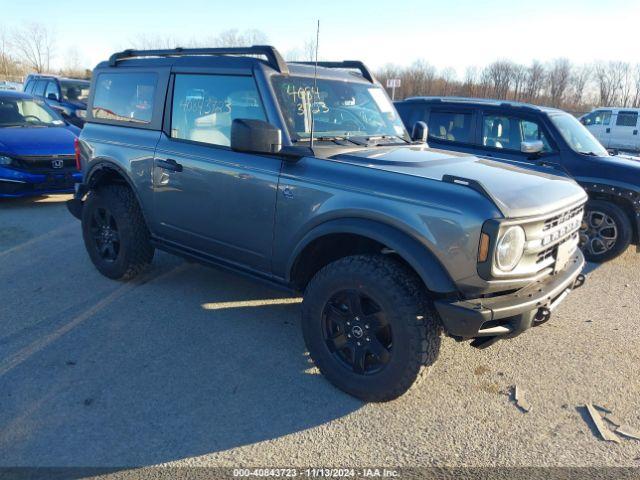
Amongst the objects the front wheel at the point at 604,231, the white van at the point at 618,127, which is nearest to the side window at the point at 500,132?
the front wheel at the point at 604,231

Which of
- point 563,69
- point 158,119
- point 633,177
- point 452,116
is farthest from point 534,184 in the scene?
point 563,69

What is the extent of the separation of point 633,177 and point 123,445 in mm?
6053

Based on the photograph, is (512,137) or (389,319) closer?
(389,319)

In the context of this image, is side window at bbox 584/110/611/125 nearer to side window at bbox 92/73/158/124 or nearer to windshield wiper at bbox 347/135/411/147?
windshield wiper at bbox 347/135/411/147

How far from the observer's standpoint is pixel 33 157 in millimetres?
7379

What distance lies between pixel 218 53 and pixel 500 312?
9.51 ft

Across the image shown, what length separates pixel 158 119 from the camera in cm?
419

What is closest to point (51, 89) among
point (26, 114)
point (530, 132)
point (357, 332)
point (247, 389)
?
point (26, 114)

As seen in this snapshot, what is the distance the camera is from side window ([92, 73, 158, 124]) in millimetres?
4312

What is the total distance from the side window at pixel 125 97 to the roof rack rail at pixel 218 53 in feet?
0.73

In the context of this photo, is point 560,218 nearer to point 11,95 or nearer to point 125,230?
point 125,230

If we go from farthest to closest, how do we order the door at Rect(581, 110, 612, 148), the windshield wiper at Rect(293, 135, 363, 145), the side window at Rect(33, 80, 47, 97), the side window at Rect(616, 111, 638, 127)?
the door at Rect(581, 110, 612, 148), the side window at Rect(616, 111, 638, 127), the side window at Rect(33, 80, 47, 97), the windshield wiper at Rect(293, 135, 363, 145)

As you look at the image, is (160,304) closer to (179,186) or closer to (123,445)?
(179,186)

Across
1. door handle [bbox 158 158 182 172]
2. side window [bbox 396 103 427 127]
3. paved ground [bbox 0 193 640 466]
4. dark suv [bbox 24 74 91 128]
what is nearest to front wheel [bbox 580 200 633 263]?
paved ground [bbox 0 193 640 466]
